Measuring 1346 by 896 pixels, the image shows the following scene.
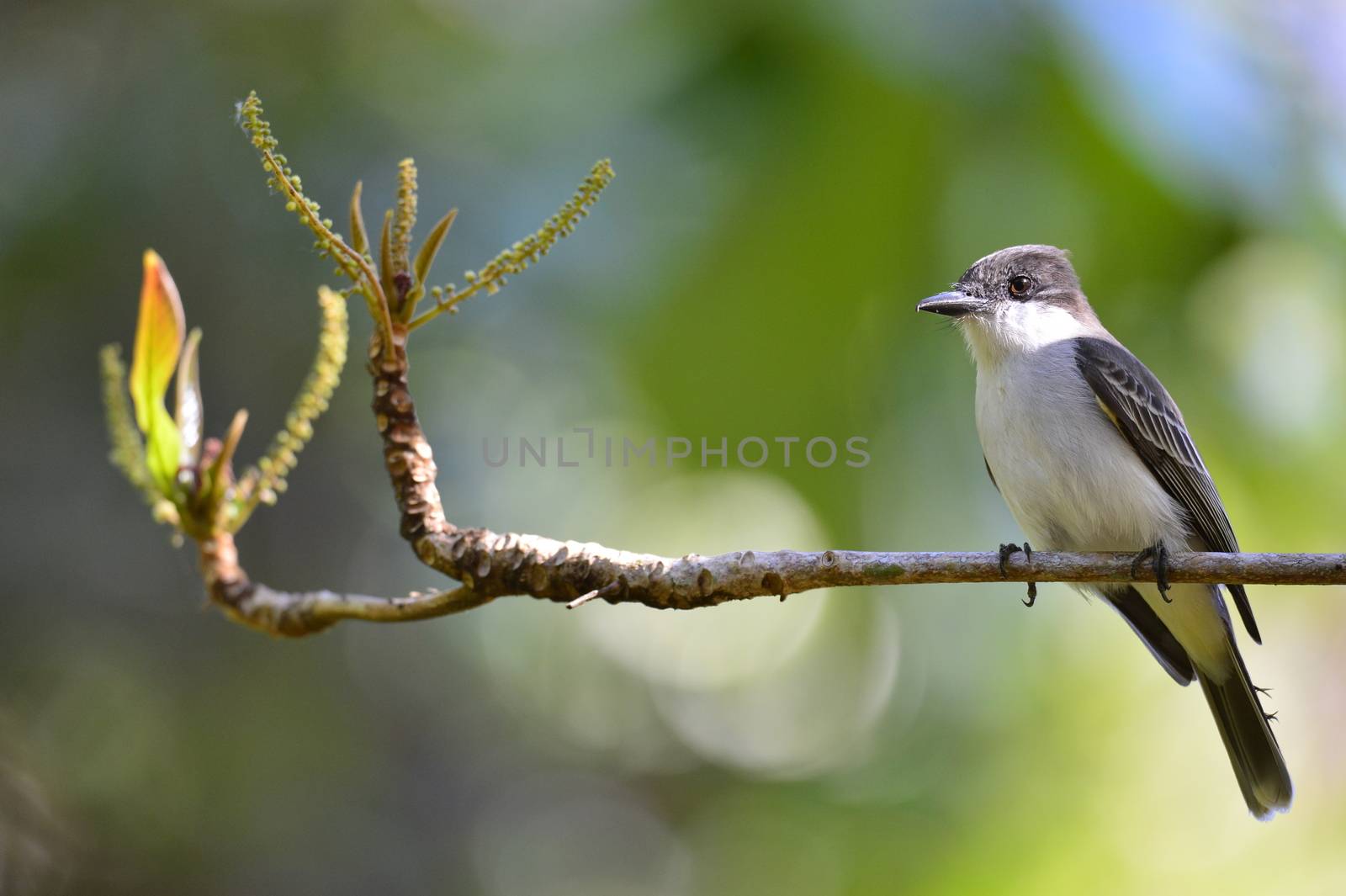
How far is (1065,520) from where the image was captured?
11.3ft

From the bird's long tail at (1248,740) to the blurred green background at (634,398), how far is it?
35.1 inches

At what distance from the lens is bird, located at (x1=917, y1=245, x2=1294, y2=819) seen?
3441 mm

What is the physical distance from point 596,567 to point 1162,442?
231cm

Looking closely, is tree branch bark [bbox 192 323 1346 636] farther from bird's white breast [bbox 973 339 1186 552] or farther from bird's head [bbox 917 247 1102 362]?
bird's head [bbox 917 247 1102 362]

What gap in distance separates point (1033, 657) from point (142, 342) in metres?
3.95

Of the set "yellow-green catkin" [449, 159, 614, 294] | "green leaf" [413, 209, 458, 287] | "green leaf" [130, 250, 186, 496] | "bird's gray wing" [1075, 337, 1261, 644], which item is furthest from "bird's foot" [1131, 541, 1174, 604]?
"green leaf" [130, 250, 186, 496]

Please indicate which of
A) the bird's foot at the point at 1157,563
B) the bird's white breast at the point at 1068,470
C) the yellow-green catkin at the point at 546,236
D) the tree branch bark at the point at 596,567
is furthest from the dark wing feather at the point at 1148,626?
the yellow-green catkin at the point at 546,236

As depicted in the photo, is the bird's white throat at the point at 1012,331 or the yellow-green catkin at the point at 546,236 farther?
the bird's white throat at the point at 1012,331

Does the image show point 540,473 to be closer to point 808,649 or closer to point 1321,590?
point 808,649

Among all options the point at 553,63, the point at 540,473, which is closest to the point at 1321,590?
the point at 540,473

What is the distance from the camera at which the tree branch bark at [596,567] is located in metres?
1.85

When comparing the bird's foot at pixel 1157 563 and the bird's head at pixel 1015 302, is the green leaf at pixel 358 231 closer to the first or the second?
the bird's foot at pixel 1157 563

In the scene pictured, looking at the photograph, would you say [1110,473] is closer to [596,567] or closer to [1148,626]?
[1148,626]

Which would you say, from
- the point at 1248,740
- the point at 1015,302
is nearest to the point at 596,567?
the point at 1015,302
